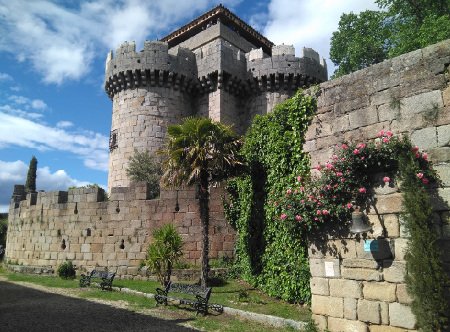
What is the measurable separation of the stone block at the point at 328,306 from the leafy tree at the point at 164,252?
5544mm

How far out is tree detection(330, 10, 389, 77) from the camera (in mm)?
25344

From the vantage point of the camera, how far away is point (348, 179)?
6.24 m

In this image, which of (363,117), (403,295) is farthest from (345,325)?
Result: (363,117)

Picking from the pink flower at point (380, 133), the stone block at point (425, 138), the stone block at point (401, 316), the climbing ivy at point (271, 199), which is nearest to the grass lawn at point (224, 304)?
the climbing ivy at point (271, 199)

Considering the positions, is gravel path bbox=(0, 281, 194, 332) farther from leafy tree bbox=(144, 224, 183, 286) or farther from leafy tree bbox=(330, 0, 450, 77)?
leafy tree bbox=(330, 0, 450, 77)

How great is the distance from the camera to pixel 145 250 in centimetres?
1401

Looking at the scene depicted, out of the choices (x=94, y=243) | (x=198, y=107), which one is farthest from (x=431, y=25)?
(x=94, y=243)

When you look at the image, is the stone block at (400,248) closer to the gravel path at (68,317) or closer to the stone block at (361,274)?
the stone block at (361,274)

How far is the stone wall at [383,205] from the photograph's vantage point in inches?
217

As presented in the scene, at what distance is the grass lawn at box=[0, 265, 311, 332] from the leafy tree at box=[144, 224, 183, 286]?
700 mm

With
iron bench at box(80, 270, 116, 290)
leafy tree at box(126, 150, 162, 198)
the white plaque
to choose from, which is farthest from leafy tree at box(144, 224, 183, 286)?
leafy tree at box(126, 150, 162, 198)

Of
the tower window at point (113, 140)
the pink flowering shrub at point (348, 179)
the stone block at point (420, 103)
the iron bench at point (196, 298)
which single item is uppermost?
the tower window at point (113, 140)

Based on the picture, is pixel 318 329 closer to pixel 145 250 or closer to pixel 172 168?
pixel 172 168

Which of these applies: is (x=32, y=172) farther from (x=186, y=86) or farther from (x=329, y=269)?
(x=329, y=269)
